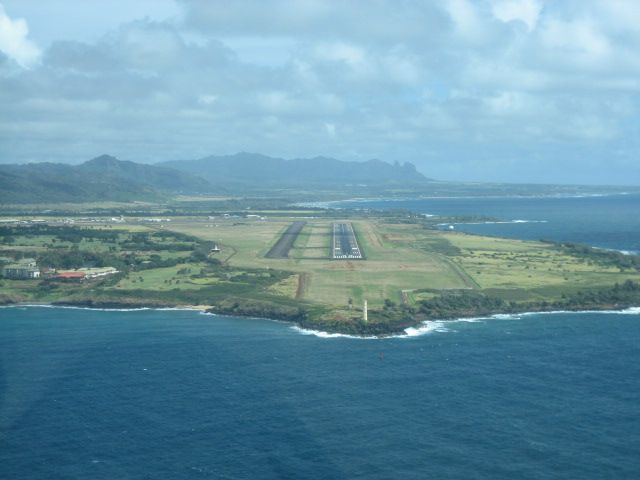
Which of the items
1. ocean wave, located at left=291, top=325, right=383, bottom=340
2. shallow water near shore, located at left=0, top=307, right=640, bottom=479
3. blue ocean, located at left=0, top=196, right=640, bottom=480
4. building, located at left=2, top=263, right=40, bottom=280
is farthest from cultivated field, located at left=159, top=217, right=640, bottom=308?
building, located at left=2, top=263, right=40, bottom=280

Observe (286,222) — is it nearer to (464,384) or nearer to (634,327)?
(634,327)

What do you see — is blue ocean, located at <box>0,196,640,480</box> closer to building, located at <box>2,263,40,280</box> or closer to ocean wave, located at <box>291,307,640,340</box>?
ocean wave, located at <box>291,307,640,340</box>

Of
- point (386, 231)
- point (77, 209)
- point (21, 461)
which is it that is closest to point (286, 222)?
point (386, 231)

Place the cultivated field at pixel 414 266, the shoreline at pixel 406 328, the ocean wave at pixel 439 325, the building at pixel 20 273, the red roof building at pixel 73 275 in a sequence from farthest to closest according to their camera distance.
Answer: the building at pixel 20 273, the red roof building at pixel 73 275, the cultivated field at pixel 414 266, the shoreline at pixel 406 328, the ocean wave at pixel 439 325

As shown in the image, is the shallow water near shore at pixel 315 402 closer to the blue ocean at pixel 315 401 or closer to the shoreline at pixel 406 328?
the blue ocean at pixel 315 401

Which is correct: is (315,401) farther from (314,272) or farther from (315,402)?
(314,272)

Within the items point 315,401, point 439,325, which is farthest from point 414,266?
point 315,401

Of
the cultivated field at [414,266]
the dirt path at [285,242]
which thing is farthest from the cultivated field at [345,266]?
the dirt path at [285,242]
